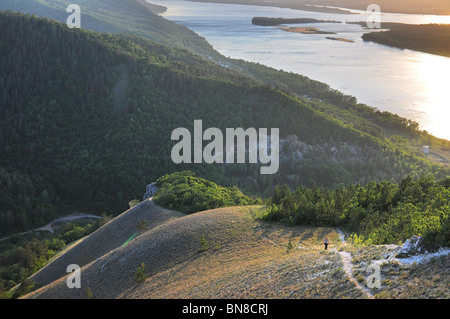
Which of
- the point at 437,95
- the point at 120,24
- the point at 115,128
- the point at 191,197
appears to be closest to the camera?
the point at 191,197

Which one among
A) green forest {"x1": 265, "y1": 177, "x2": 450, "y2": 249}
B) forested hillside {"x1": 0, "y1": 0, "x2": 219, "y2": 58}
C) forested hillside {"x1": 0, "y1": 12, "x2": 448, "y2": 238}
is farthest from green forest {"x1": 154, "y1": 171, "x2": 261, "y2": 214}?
forested hillside {"x1": 0, "y1": 0, "x2": 219, "y2": 58}

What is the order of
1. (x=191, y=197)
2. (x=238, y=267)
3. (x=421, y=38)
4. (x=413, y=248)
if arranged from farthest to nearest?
(x=421, y=38), (x=191, y=197), (x=238, y=267), (x=413, y=248)

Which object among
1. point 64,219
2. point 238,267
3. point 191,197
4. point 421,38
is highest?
point 421,38

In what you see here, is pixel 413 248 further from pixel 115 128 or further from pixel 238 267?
pixel 115 128

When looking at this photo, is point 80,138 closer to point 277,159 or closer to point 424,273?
point 277,159

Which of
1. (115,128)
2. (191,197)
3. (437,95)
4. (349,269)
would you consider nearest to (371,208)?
(349,269)

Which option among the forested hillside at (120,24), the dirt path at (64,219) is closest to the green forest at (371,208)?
the dirt path at (64,219)

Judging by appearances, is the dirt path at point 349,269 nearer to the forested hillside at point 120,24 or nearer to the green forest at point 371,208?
the green forest at point 371,208

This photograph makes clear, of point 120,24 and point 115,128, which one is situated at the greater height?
point 120,24
